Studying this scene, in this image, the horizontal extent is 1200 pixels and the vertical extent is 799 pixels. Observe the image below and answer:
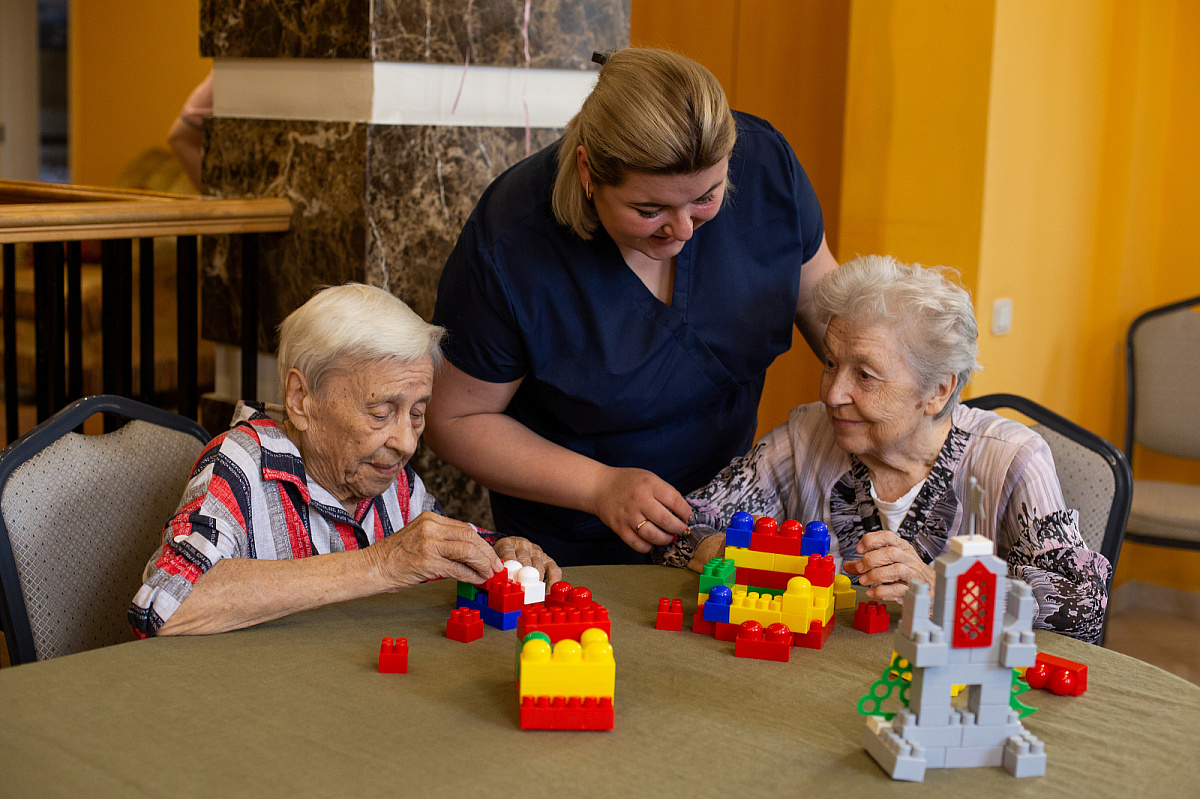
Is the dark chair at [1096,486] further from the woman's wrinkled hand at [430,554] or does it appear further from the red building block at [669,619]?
the woman's wrinkled hand at [430,554]

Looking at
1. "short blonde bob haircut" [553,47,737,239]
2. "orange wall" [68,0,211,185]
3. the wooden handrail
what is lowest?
the wooden handrail

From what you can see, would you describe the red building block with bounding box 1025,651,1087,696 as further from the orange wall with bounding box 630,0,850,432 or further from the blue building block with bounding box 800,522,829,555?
the orange wall with bounding box 630,0,850,432

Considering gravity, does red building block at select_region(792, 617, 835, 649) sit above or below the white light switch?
below

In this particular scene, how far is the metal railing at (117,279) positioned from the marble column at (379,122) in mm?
83

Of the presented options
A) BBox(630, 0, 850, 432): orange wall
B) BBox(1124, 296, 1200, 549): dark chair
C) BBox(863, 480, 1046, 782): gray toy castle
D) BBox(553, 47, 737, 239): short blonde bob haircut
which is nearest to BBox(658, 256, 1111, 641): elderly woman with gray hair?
BBox(553, 47, 737, 239): short blonde bob haircut

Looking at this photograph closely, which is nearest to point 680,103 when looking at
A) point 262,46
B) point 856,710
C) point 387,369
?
point 387,369

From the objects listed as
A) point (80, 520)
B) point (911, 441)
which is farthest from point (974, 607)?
point (80, 520)

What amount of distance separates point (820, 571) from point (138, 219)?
1.79 meters

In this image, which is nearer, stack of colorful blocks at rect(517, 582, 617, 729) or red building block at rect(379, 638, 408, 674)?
stack of colorful blocks at rect(517, 582, 617, 729)

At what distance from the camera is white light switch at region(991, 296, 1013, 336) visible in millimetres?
3693

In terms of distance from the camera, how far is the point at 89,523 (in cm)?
193

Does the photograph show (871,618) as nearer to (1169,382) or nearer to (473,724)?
(473,724)

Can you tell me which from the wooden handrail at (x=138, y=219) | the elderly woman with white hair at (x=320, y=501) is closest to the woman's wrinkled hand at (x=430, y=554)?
the elderly woman with white hair at (x=320, y=501)

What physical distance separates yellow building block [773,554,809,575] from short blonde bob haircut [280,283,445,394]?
0.66 meters
